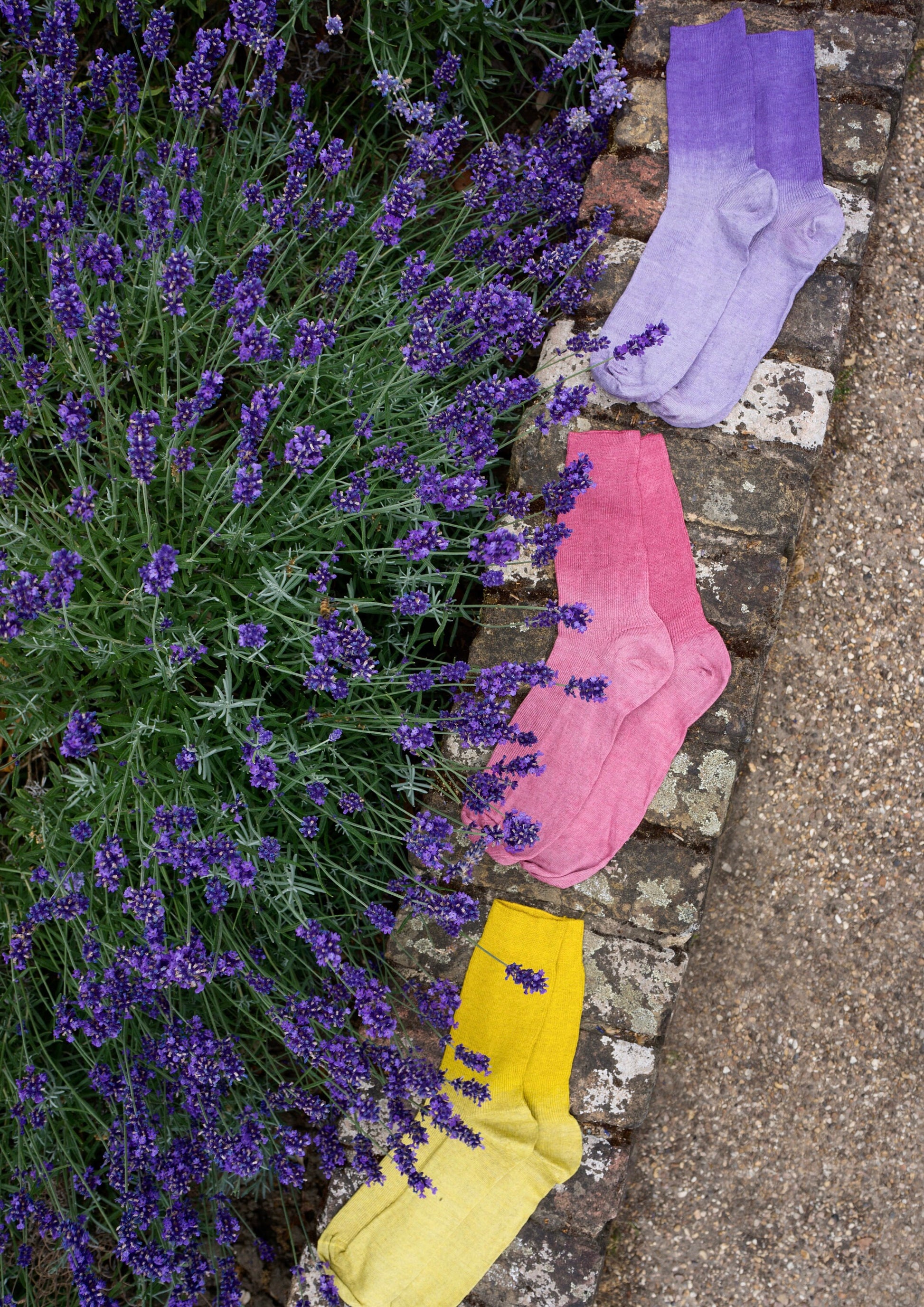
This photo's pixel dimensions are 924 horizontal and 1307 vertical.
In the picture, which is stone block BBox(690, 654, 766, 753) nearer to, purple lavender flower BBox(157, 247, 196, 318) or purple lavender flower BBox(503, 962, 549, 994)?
purple lavender flower BBox(503, 962, 549, 994)

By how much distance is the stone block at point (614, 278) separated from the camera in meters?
2.46

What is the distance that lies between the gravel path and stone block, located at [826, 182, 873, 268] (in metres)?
0.19

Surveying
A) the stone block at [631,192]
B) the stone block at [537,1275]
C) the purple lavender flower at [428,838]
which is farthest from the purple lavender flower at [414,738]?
the stone block at [631,192]

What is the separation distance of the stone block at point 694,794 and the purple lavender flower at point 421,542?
1001 millimetres

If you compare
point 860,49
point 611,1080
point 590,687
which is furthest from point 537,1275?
point 860,49

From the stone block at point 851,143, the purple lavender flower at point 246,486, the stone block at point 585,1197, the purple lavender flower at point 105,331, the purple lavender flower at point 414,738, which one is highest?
the stone block at point 851,143

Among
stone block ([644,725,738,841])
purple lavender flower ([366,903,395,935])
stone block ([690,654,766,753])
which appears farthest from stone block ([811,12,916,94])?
purple lavender flower ([366,903,395,935])

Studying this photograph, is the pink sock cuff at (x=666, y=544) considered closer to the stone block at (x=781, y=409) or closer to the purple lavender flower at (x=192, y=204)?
the stone block at (x=781, y=409)

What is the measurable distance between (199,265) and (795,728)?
200 centimetres

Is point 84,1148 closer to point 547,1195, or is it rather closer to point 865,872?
point 547,1195

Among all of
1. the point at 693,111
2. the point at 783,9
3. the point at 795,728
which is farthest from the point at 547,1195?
the point at 783,9

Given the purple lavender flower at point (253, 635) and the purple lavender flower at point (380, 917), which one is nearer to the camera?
the purple lavender flower at point (253, 635)

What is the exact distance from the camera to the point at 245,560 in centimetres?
202

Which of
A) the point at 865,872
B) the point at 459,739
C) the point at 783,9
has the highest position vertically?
the point at 783,9
